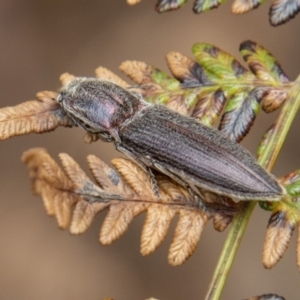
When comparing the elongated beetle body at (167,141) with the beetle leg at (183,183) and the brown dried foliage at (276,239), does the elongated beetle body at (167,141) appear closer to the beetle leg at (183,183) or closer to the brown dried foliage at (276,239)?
the beetle leg at (183,183)

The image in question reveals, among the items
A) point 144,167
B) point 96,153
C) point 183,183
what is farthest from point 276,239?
point 96,153

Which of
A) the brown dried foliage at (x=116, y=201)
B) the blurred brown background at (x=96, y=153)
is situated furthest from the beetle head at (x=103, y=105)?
the blurred brown background at (x=96, y=153)

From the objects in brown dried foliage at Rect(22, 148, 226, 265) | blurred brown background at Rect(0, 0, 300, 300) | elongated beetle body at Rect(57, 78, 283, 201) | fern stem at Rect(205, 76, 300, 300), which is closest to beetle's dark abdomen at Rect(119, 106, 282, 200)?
elongated beetle body at Rect(57, 78, 283, 201)

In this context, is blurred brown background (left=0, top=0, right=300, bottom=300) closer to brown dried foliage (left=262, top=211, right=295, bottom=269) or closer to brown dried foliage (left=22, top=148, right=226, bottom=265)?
brown dried foliage (left=22, top=148, right=226, bottom=265)

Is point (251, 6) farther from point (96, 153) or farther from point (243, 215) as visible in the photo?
point (96, 153)

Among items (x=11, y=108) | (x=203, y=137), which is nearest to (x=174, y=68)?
(x=203, y=137)
